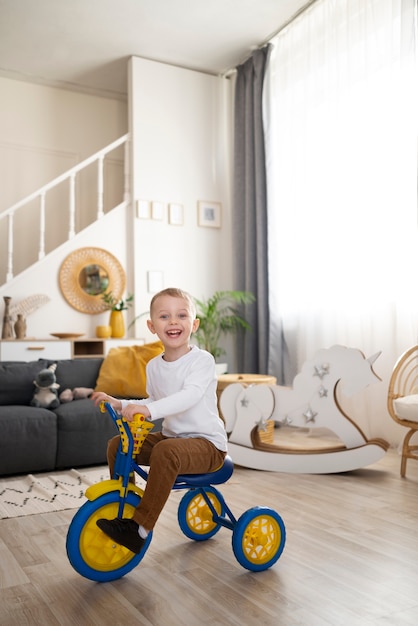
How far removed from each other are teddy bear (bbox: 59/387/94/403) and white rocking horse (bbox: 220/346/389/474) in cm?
94

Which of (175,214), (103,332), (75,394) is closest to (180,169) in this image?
(175,214)

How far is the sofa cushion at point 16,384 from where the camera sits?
12.0 feet

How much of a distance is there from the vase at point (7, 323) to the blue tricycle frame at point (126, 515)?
3.30 m

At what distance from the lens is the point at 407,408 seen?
3080 millimetres

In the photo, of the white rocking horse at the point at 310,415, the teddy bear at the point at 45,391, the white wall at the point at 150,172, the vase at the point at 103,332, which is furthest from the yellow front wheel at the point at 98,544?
the white wall at the point at 150,172

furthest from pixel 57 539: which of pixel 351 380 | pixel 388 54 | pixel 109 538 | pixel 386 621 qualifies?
pixel 388 54

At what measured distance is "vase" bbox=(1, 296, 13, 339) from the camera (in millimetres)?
4879

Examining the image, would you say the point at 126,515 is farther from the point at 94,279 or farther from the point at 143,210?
the point at 143,210

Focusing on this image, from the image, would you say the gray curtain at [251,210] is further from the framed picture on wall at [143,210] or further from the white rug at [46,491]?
the white rug at [46,491]

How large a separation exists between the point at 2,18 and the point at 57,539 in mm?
4455

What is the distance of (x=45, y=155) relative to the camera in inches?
249

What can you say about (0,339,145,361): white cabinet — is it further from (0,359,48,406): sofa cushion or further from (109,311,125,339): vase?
(0,359,48,406): sofa cushion

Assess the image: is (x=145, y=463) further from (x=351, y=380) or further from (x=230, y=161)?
(x=230, y=161)

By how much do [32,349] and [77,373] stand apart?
104cm
